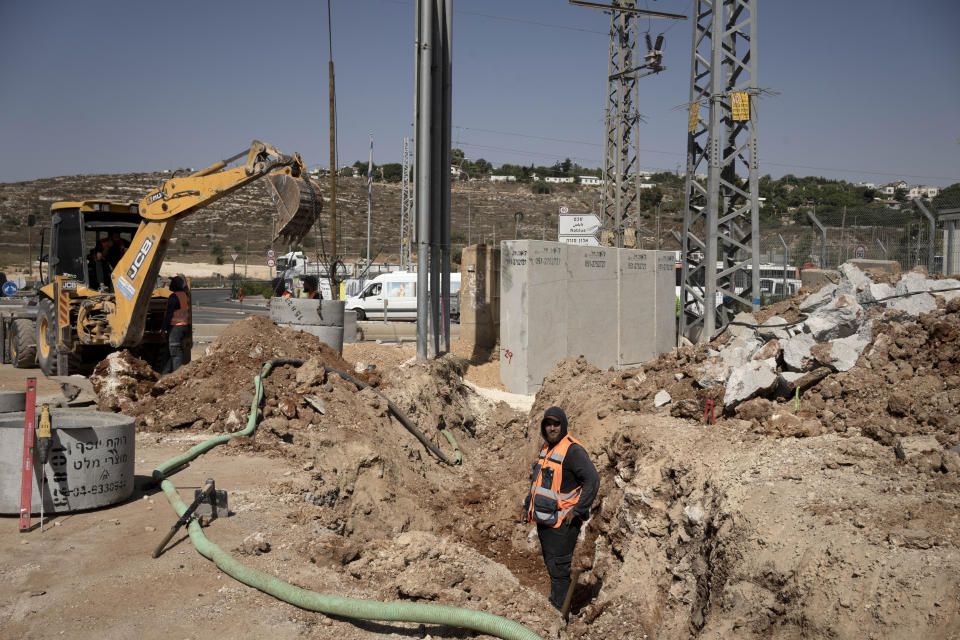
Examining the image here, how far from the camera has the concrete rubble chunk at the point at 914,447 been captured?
5359 mm

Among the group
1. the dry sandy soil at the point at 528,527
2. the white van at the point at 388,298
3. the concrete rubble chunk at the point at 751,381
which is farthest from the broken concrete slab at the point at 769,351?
the white van at the point at 388,298

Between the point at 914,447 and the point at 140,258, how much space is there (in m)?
9.55

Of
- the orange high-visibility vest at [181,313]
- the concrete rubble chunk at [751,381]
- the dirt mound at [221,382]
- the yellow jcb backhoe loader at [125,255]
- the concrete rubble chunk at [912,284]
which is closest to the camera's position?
the concrete rubble chunk at [751,381]

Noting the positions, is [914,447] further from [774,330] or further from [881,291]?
[774,330]

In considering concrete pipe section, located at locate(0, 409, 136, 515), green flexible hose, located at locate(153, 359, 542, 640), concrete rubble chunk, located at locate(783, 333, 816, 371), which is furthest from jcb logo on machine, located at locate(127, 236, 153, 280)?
concrete rubble chunk, located at locate(783, 333, 816, 371)

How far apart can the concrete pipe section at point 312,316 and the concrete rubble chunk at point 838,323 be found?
7385 millimetres

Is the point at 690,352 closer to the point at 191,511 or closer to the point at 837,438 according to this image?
the point at 837,438

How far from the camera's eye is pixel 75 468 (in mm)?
5445

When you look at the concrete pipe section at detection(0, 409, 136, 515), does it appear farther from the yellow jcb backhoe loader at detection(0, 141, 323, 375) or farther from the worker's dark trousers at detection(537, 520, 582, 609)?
the yellow jcb backhoe loader at detection(0, 141, 323, 375)

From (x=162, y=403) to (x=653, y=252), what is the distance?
12347mm

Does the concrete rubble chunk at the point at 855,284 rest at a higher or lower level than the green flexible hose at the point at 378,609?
higher

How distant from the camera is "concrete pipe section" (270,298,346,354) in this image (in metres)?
12.0

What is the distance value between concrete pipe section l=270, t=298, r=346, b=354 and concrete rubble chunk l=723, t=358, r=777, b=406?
6.75 m

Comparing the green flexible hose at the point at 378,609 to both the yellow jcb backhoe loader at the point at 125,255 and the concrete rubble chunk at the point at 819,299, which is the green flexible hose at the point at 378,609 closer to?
the yellow jcb backhoe loader at the point at 125,255
